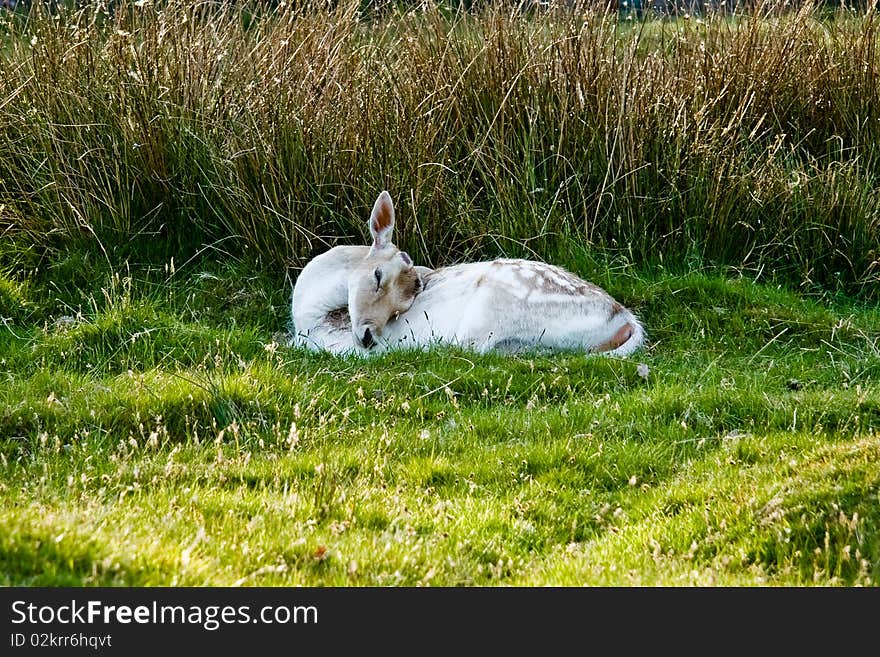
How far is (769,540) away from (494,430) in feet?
6.06

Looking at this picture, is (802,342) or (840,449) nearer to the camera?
(840,449)

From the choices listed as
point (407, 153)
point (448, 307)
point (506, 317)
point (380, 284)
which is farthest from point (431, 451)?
point (407, 153)

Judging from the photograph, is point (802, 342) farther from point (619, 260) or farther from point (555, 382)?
point (555, 382)

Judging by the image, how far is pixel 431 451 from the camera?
5367 mm

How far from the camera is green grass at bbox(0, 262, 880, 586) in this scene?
3883 mm

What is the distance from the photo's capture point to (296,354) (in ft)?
22.9

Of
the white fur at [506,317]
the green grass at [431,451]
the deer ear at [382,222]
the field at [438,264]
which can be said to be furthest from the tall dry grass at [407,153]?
the white fur at [506,317]

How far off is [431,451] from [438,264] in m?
3.44

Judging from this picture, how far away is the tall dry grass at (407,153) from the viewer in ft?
28.0

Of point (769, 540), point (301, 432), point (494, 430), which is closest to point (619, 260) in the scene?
point (494, 430)

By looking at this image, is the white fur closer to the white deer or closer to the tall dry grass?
the white deer

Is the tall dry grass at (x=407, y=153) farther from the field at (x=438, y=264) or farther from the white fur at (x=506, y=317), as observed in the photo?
the white fur at (x=506, y=317)

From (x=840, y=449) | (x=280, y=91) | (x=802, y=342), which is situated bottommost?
(x=802, y=342)

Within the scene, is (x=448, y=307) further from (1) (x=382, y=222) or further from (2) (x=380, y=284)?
(1) (x=382, y=222)
